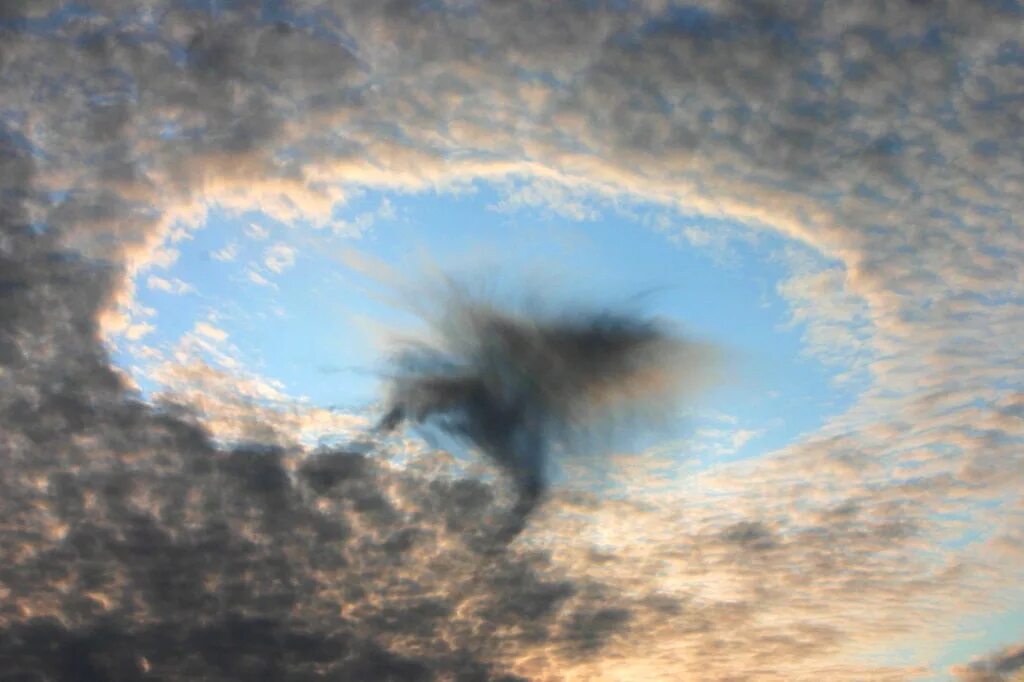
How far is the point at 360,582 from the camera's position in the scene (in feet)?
98.1

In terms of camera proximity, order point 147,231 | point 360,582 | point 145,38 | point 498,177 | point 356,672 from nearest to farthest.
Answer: point 145,38 → point 498,177 → point 147,231 → point 360,582 → point 356,672

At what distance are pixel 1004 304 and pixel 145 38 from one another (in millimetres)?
22138

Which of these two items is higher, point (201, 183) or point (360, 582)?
point (201, 183)

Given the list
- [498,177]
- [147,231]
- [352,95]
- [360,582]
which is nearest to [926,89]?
[498,177]

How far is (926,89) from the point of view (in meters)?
13.7

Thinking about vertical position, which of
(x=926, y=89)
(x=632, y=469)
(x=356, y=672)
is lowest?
(x=356, y=672)

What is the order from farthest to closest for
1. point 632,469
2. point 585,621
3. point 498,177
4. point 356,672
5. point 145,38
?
point 356,672, point 585,621, point 632,469, point 498,177, point 145,38

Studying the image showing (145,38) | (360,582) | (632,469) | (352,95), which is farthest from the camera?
(360,582)

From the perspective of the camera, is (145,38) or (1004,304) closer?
(145,38)

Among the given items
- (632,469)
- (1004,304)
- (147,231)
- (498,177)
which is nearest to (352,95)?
(498,177)

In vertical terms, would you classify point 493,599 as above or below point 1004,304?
below

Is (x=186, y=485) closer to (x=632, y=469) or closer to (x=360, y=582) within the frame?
Answer: (x=360, y=582)

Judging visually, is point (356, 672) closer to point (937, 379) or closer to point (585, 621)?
point (585, 621)

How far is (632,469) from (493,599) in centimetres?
1121
